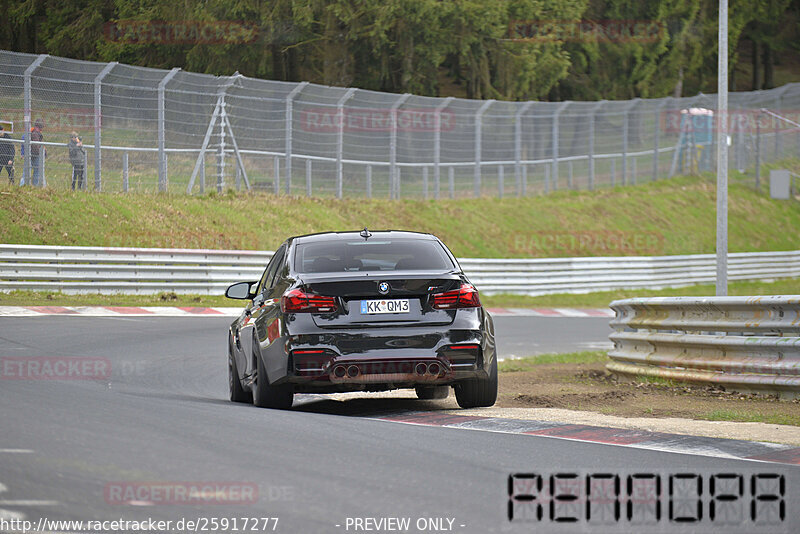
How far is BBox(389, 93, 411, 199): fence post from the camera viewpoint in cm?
3344

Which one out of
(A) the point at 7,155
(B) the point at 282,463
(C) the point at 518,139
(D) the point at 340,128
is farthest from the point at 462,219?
(B) the point at 282,463

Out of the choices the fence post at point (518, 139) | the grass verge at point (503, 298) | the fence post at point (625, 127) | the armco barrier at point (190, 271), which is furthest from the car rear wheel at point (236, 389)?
the fence post at point (625, 127)

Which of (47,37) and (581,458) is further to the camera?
(47,37)

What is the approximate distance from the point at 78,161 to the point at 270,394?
1867cm

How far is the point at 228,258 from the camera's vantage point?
2553 centimetres

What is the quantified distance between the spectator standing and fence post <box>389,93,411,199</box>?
1020cm

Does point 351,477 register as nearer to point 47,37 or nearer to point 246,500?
point 246,500

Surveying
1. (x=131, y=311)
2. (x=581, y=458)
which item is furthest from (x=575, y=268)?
(x=581, y=458)

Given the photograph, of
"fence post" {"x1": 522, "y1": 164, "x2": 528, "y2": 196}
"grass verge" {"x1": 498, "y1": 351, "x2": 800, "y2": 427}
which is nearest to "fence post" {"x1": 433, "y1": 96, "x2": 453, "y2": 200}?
"fence post" {"x1": 522, "y1": 164, "x2": 528, "y2": 196}

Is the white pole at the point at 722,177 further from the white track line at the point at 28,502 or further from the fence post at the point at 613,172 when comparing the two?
the fence post at the point at 613,172

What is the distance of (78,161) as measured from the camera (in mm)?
27016

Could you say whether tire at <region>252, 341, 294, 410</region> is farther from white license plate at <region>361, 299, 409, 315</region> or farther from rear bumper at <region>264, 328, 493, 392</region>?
white license plate at <region>361, 299, 409, 315</region>

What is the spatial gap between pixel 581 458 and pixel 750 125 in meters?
43.2

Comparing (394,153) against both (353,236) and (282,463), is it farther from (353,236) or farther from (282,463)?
(282,463)
